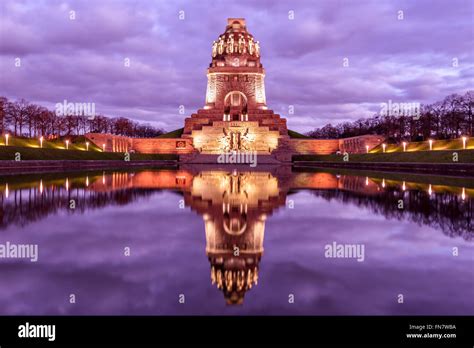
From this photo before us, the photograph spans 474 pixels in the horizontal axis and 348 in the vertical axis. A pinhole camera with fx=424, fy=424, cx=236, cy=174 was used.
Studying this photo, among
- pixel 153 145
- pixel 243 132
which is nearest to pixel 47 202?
pixel 243 132

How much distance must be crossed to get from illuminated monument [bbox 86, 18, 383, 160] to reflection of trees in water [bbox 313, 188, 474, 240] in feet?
138

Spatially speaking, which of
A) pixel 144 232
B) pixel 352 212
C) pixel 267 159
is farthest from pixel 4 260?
pixel 267 159

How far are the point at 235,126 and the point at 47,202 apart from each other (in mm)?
55824

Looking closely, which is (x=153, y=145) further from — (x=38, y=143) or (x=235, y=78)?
(x=38, y=143)

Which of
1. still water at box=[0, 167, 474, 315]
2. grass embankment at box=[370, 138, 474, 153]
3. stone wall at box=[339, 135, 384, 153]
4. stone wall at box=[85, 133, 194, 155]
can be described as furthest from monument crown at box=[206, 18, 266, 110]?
still water at box=[0, 167, 474, 315]

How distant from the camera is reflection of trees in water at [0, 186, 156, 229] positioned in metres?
9.13

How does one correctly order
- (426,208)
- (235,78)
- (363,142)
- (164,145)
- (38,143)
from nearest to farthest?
(426,208) < (38,143) < (363,142) < (164,145) < (235,78)

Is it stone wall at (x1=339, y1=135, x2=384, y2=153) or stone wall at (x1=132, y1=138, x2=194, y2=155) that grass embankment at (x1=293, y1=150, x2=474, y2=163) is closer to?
stone wall at (x1=339, y1=135, x2=384, y2=153)

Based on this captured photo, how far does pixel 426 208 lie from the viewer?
10898 millimetres

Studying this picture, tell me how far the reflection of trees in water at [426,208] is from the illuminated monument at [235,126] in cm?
4198

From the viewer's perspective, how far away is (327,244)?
22.1ft

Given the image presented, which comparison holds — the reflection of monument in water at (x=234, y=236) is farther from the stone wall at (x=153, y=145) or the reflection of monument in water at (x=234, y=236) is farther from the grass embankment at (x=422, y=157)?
the stone wall at (x=153, y=145)
